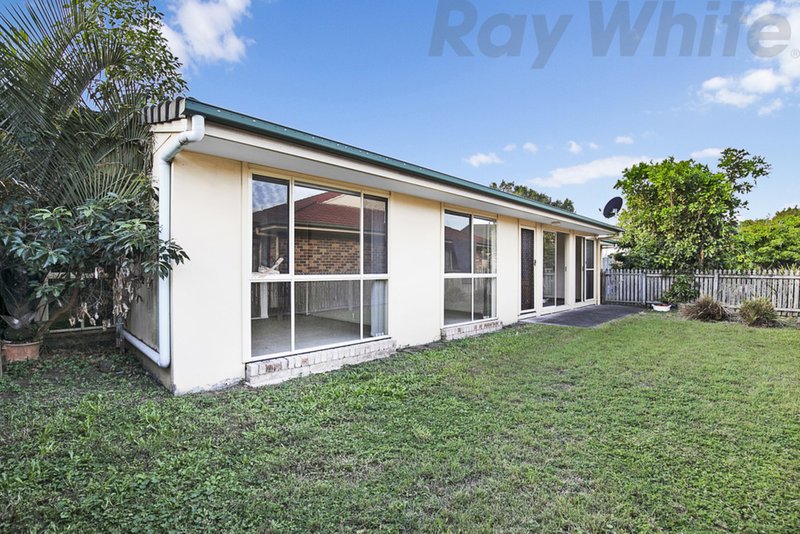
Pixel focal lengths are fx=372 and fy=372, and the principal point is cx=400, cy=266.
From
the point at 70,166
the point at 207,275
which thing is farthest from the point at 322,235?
the point at 70,166

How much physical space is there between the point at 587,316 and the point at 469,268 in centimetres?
467

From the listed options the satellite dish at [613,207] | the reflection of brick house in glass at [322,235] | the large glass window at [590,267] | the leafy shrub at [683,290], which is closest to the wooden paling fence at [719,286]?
the leafy shrub at [683,290]

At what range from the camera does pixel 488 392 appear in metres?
4.27

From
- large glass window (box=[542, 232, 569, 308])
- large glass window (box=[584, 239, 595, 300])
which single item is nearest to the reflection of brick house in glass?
large glass window (box=[542, 232, 569, 308])

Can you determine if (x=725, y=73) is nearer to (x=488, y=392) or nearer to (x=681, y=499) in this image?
(x=488, y=392)

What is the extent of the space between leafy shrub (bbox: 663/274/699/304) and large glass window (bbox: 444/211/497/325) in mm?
7521

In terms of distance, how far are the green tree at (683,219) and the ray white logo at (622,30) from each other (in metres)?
5.73

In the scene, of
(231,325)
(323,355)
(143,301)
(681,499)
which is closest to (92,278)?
(143,301)

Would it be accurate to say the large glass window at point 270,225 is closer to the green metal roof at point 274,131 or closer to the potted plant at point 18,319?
the green metal roof at point 274,131

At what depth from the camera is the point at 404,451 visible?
2902mm

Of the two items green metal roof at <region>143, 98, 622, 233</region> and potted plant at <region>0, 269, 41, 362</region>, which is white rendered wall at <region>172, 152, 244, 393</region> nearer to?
green metal roof at <region>143, 98, 622, 233</region>

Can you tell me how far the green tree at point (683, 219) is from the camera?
1227 cm

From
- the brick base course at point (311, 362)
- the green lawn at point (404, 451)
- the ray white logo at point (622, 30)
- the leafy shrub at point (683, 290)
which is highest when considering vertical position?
the ray white logo at point (622, 30)

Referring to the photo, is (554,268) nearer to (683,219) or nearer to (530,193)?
(683,219)
